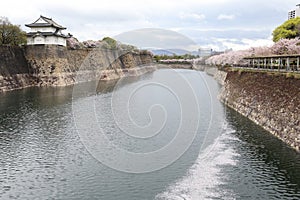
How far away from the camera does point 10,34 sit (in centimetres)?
4466

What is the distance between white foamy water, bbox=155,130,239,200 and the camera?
1088 cm

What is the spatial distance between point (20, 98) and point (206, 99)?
60.4 ft

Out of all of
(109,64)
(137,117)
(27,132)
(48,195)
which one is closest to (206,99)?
(137,117)

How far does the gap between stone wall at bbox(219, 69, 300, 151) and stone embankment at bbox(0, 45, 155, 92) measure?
26830 millimetres

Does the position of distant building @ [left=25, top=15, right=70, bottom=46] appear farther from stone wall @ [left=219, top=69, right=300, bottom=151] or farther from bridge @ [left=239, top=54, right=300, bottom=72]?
stone wall @ [left=219, top=69, right=300, bottom=151]

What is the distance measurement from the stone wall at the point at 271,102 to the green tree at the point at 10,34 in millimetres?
30941

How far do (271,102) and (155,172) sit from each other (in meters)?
9.81

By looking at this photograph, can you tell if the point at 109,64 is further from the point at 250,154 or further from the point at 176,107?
the point at 250,154

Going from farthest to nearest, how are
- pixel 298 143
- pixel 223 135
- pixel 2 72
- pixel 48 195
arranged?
pixel 2 72 < pixel 223 135 < pixel 298 143 < pixel 48 195

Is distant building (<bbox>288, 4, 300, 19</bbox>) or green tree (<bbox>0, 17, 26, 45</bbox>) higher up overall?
distant building (<bbox>288, 4, 300, 19</bbox>)

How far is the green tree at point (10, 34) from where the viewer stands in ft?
142

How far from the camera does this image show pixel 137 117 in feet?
77.4

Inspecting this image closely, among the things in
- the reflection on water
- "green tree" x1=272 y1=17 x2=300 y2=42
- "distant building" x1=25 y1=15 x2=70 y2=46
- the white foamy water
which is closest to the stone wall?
the reflection on water

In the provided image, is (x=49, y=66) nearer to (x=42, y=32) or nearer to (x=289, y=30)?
(x=42, y=32)
